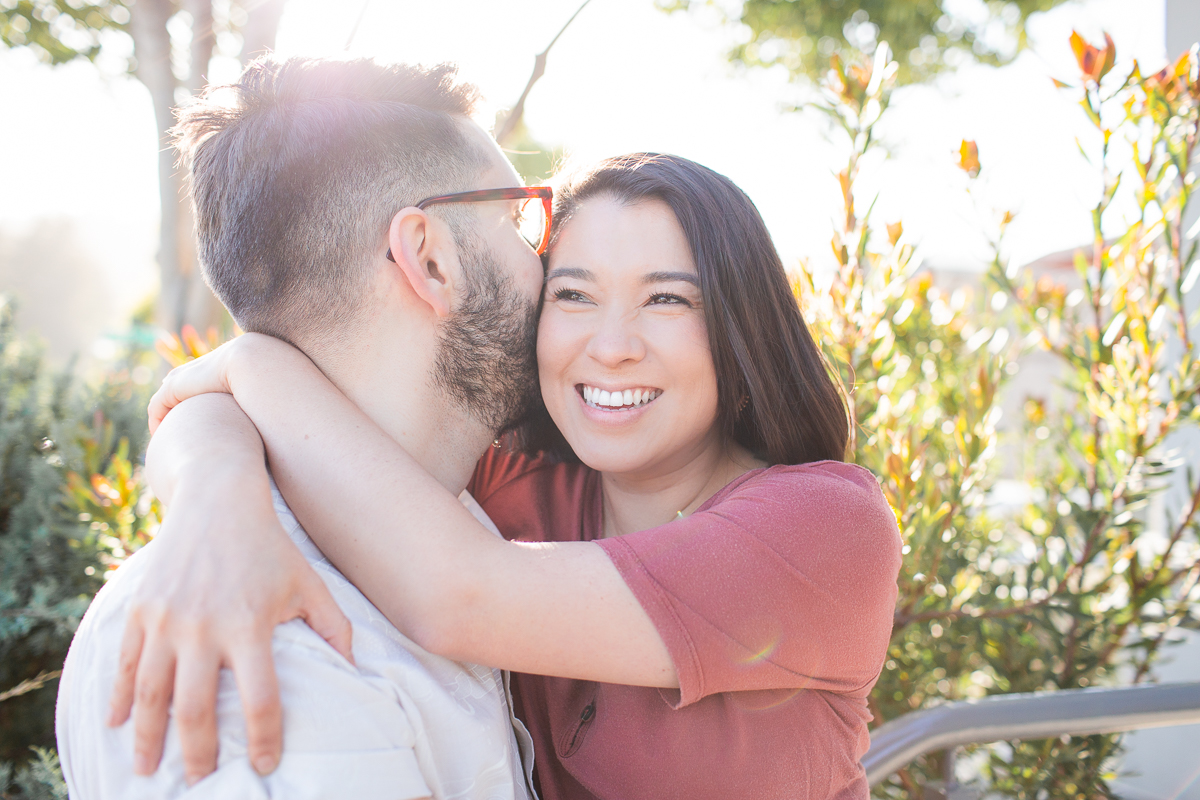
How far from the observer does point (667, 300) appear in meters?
1.77

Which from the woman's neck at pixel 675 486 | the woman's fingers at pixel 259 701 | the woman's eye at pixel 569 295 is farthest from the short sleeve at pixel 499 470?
the woman's fingers at pixel 259 701

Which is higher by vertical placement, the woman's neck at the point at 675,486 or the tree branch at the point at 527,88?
the tree branch at the point at 527,88

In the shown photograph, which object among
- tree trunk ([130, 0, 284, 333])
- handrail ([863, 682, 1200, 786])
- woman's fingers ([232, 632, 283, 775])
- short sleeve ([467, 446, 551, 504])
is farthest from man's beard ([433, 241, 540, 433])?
tree trunk ([130, 0, 284, 333])

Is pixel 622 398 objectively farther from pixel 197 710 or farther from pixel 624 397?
pixel 197 710

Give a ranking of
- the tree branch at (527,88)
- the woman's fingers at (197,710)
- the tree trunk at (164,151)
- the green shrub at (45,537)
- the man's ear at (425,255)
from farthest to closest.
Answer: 1. the tree trunk at (164,151)
2. the green shrub at (45,537)
3. the tree branch at (527,88)
4. the man's ear at (425,255)
5. the woman's fingers at (197,710)

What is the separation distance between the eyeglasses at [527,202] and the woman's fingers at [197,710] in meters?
0.92

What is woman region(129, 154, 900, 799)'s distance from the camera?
4.06 feet

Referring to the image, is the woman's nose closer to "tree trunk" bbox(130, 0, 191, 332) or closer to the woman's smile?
the woman's smile

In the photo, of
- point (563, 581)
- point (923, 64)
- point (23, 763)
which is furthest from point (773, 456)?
point (923, 64)

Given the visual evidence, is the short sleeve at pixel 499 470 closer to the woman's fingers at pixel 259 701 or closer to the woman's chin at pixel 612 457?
the woman's chin at pixel 612 457

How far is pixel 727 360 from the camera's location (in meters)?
1.77

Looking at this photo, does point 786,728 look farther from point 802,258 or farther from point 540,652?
point 802,258

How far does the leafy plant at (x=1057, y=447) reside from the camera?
7.73 ft

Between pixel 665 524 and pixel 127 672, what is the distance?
2.83 ft
